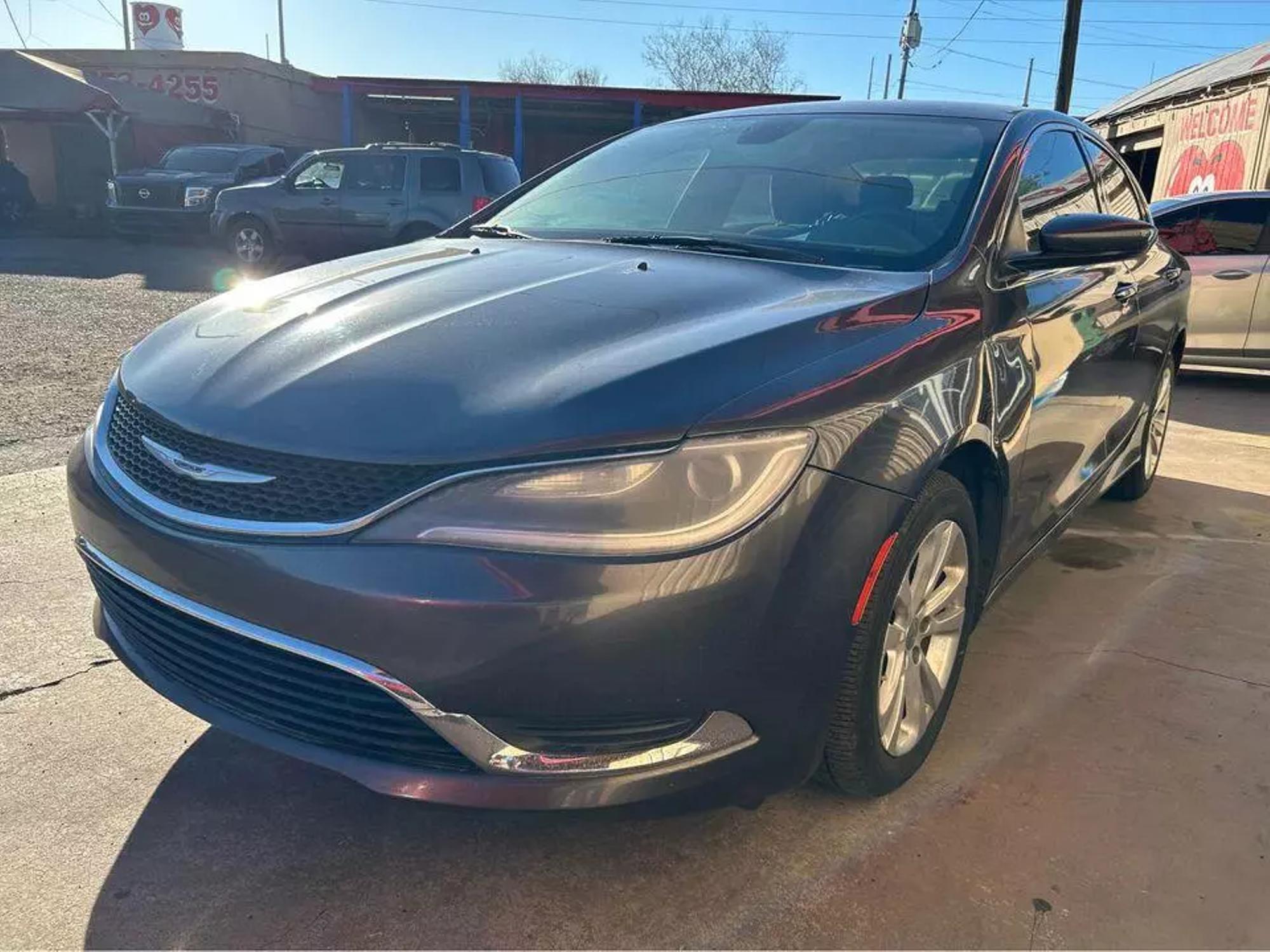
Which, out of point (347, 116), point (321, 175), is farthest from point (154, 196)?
point (347, 116)

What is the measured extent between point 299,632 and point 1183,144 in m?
17.7

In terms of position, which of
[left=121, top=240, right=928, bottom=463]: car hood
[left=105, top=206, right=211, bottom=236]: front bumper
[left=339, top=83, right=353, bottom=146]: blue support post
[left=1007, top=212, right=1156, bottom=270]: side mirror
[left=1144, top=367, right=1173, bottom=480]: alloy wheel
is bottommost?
[left=1144, top=367, right=1173, bottom=480]: alloy wheel

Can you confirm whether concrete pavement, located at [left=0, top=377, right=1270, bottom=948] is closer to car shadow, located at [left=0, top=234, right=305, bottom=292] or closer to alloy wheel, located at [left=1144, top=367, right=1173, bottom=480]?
alloy wheel, located at [left=1144, top=367, right=1173, bottom=480]

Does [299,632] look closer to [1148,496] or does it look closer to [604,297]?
[604,297]

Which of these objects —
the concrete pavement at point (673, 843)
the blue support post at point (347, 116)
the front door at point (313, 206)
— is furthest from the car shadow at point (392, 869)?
the blue support post at point (347, 116)

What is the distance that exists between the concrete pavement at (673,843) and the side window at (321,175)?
10.9 m

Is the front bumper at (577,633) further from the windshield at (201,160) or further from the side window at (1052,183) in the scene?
the windshield at (201,160)

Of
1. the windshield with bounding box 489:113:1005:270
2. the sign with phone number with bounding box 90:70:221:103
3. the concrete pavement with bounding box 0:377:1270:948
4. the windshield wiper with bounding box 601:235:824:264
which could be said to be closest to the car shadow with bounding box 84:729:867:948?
the concrete pavement with bounding box 0:377:1270:948

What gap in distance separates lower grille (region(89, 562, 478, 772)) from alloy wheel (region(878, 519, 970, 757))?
3.17ft

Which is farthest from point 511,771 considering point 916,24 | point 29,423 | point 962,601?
point 916,24

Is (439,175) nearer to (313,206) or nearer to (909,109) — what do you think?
(313,206)

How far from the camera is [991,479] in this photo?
2484 mm

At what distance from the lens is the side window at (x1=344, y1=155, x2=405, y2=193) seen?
12.6m

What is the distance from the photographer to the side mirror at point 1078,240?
2623 millimetres
